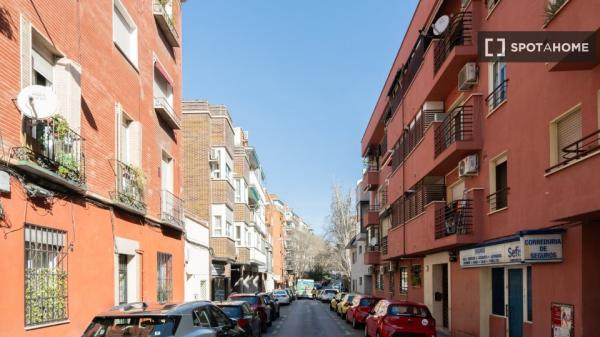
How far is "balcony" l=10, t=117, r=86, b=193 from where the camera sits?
9062 millimetres

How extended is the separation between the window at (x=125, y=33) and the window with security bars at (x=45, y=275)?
610 centimetres

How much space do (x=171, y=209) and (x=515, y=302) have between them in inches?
438

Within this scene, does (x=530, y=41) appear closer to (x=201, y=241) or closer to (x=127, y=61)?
(x=127, y=61)

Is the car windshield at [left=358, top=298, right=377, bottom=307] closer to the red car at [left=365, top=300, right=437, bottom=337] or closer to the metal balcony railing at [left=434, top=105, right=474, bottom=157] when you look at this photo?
the red car at [left=365, top=300, right=437, bottom=337]

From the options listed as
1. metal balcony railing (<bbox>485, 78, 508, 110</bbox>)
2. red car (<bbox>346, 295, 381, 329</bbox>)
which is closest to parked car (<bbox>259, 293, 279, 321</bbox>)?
red car (<bbox>346, 295, 381, 329</bbox>)

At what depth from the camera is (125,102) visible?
1516cm

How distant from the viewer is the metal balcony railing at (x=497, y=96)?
14695mm

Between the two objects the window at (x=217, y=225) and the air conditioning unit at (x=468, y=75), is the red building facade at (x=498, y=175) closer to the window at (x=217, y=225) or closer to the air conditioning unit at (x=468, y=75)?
the air conditioning unit at (x=468, y=75)

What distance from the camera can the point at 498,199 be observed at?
15.3m

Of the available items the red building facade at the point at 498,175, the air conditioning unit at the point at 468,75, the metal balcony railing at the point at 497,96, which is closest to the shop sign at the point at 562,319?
the red building facade at the point at 498,175

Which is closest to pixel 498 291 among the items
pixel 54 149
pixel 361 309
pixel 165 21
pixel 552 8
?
pixel 552 8

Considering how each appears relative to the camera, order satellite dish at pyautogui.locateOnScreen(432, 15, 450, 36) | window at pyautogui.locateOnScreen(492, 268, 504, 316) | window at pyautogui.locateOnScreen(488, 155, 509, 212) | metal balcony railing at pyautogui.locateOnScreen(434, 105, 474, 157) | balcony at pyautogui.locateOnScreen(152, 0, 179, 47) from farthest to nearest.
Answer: balcony at pyautogui.locateOnScreen(152, 0, 179, 47), satellite dish at pyautogui.locateOnScreen(432, 15, 450, 36), metal balcony railing at pyautogui.locateOnScreen(434, 105, 474, 157), window at pyautogui.locateOnScreen(492, 268, 504, 316), window at pyautogui.locateOnScreen(488, 155, 509, 212)

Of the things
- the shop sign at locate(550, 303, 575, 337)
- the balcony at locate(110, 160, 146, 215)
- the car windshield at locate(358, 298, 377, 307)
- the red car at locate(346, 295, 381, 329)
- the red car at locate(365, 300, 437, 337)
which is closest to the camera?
the shop sign at locate(550, 303, 575, 337)

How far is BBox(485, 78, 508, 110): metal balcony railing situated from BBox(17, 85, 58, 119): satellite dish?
1054 cm
